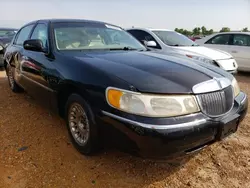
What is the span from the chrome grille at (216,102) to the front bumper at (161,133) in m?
0.07

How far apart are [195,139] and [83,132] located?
3.88 feet

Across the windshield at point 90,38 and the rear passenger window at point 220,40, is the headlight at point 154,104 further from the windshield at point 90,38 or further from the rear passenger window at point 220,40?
the rear passenger window at point 220,40

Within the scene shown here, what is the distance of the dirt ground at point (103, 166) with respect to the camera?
7.54 ft

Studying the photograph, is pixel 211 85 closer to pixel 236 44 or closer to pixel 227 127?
pixel 227 127

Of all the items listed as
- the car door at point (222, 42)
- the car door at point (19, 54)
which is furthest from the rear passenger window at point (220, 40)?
the car door at point (19, 54)

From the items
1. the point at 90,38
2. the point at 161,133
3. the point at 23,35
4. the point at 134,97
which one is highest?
the point at 90,38

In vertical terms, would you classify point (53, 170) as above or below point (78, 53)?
below

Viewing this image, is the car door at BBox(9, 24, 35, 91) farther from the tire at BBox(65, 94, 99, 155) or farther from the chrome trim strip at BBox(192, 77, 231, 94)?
the chrome trim strip at BBox(192, 77, 231, 94)

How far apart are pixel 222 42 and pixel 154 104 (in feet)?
23.3

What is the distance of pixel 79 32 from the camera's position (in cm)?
340

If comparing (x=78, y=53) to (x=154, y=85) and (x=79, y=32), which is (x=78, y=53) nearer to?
(x=79, y=32)

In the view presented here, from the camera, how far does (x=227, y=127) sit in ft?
7.39

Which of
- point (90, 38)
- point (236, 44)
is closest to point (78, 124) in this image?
point (90, 38)

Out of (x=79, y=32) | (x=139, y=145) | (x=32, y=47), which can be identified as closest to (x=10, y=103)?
(x=32, y=47)
